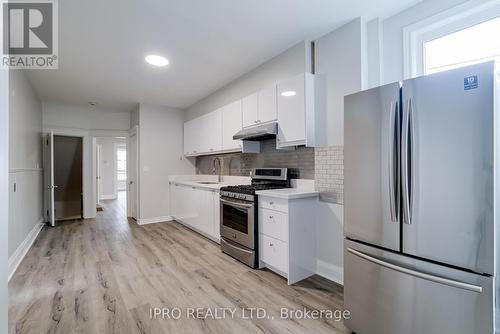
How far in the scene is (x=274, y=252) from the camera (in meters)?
2.57

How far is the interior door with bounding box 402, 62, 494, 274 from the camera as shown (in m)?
1.20

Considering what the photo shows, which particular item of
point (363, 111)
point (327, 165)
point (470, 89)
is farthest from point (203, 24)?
point (470, 89)

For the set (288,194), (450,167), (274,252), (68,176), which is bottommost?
(274,252)

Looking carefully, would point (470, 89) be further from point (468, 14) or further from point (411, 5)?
point (411, 5)

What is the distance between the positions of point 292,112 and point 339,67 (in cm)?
64

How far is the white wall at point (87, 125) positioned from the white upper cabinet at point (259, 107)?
12.6 ft

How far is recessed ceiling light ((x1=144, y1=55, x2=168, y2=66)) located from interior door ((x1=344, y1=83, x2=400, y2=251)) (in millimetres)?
2375

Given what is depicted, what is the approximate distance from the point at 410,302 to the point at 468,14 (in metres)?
2.17

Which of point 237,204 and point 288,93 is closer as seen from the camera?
point 288,93

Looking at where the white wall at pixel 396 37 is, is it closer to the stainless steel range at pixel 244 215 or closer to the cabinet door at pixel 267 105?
the cabinet door at pixel 267 105

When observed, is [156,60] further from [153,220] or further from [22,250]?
[153,220]

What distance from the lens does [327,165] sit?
8.45ft

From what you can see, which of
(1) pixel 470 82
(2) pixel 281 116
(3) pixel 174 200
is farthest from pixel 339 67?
(3) pixel 174 200

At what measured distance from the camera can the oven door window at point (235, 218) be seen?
289cm
